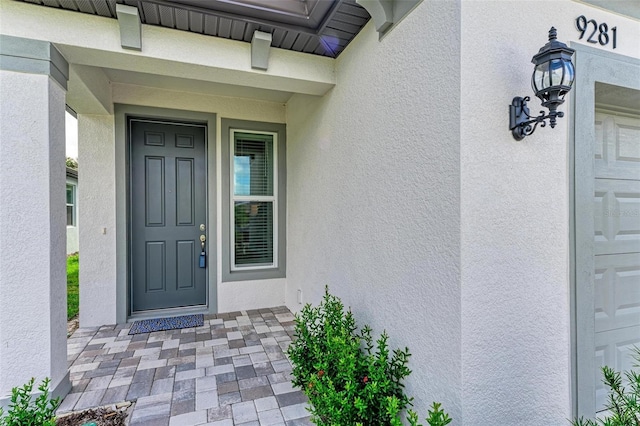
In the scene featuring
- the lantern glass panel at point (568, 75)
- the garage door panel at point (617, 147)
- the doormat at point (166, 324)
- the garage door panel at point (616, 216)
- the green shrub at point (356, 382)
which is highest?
the lantern glass panel at point (568, 75)

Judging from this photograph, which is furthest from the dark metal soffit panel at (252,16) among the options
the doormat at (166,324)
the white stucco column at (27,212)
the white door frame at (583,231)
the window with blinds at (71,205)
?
the window with blinds at (71,205)

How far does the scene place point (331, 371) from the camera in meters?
2.02

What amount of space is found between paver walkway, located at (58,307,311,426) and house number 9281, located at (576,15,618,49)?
290 centimetres

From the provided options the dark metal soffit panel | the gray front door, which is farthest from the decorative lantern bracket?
the gray front door

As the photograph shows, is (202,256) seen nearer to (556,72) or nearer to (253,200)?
(253,200)

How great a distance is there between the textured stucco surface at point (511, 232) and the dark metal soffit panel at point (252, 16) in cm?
109

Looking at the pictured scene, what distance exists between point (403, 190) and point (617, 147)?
1.49 m

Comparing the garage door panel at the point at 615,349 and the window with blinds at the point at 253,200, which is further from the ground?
the window with blinds at the point at 253,200

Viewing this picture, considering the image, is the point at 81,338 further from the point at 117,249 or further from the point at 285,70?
the point at 285,70

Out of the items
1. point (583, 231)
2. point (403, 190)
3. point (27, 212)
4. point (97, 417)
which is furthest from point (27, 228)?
point (583, 231)

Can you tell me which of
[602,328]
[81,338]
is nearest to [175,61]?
[81,338]

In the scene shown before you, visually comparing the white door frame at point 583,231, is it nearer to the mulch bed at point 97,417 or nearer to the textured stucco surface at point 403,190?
Result: the textured stucco surface at point 403,190

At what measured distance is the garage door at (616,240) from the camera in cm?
191

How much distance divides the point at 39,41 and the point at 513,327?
3.35 metres
